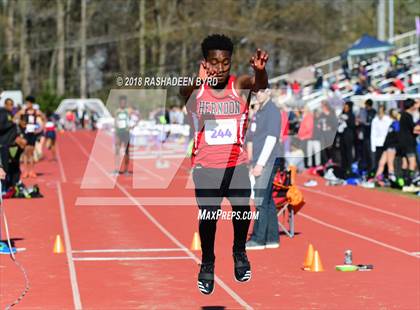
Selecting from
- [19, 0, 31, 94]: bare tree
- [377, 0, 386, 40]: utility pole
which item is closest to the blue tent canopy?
[377, 0, 386, 40]: utility pole

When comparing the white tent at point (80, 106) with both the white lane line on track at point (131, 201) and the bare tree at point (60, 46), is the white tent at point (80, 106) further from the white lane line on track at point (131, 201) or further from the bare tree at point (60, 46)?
the white lane line on track at point (131, 201)

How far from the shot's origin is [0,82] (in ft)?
226

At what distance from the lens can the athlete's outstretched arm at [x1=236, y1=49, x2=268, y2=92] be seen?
276 inches

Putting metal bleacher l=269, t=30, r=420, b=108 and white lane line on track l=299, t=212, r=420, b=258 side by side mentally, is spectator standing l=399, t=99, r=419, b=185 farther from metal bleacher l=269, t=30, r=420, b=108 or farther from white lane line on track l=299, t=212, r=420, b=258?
metal bleacher l=269, t=30, r=420, b=108

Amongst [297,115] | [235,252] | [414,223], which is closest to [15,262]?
[235,252]

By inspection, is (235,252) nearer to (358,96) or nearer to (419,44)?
(358,96)

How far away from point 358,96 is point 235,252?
21.1 metres

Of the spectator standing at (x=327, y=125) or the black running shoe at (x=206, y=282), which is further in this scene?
the spectator standing at (x=327, y=125)

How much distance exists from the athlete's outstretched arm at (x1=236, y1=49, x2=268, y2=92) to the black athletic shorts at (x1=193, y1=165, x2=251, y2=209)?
0.65 meters

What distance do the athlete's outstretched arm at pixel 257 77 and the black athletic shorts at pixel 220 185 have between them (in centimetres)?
65

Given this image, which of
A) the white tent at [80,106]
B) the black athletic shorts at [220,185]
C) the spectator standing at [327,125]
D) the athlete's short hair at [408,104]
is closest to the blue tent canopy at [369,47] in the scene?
the spectator standing at [327,125]

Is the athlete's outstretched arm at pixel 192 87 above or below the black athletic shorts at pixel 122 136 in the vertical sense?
above

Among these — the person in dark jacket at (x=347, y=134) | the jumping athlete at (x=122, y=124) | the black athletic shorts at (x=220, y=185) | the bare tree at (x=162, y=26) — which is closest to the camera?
the black athletic shorts at (x=220, y=185)

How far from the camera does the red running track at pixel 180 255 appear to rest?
30.3ft
